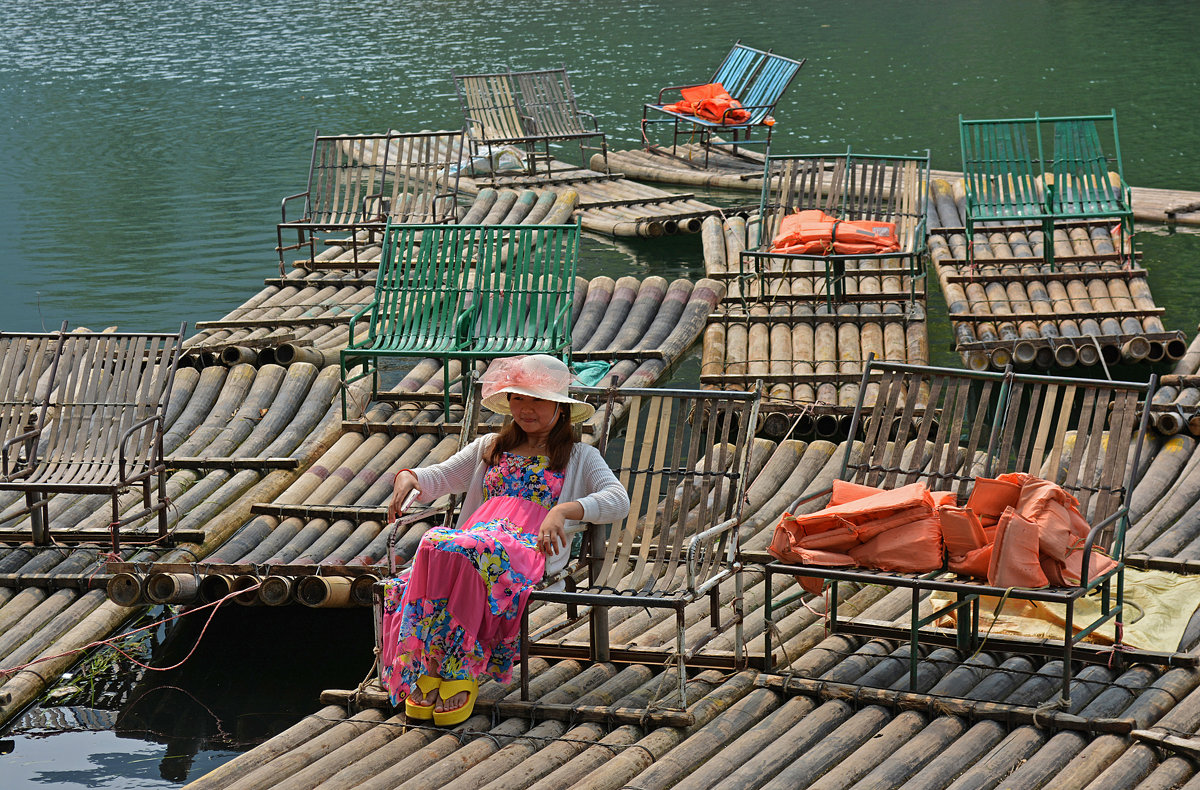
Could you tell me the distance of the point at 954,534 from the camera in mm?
6008

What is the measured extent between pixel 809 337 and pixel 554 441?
5.86 metres

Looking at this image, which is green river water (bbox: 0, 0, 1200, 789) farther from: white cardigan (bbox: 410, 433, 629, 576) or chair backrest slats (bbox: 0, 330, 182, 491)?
white cardigan (bbox: 410, 433, 629, 576)

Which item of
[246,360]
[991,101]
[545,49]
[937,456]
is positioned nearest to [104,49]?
[545,49]

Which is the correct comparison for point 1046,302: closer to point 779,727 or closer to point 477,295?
point 477,295

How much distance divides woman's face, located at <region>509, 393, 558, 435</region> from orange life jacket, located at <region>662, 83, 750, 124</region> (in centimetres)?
1404

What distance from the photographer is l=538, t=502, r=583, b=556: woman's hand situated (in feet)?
19.2

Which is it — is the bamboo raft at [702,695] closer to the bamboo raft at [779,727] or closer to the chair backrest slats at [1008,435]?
the bamboo raft at [779,727]

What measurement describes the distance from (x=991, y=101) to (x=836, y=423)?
16.1m

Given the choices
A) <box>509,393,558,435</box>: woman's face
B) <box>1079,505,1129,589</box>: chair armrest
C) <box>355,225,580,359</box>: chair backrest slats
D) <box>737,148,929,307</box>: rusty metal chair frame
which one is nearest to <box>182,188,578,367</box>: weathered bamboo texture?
<box>355,225,580,359</box>: chair backrest slats

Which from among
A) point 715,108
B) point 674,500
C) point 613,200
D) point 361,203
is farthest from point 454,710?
point 715,108

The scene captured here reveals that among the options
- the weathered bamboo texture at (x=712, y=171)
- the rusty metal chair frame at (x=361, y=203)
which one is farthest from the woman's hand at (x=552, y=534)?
the weathered bamboo texture at (x=712, y=171)

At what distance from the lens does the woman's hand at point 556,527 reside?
5.84 m

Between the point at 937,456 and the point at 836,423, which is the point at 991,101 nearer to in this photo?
the point at 836,423

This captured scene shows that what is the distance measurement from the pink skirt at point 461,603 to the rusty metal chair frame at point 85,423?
10.3ft
